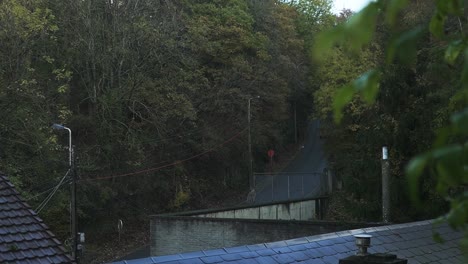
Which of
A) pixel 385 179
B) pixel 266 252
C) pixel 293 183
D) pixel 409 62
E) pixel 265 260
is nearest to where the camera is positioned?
pixel 409 62

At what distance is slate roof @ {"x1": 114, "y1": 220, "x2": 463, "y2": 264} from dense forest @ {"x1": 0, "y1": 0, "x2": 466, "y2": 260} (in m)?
11.6

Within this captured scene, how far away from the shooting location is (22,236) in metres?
6.73

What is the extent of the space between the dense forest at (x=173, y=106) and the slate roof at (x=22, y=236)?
16457mm

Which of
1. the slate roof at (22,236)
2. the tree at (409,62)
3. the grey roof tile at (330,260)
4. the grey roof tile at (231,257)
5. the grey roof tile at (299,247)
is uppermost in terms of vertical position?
the tree at (409,62)

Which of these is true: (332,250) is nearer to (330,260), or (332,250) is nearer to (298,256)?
(330,260)

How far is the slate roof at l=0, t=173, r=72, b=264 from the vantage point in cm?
642

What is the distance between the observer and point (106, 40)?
37406 millimetres

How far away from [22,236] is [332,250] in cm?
455

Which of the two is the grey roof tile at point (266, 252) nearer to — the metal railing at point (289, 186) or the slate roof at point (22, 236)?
the slate roof at point (22, 236)

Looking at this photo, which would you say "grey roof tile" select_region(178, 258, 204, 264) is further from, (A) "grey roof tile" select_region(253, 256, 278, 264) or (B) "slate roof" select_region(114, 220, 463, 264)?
(A) "grey roof tile" select_region(253, 256, 278, 264)

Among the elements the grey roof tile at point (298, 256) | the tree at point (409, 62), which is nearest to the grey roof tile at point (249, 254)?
the grey roof tile at point (298, 256)

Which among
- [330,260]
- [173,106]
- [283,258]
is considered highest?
[173,106]

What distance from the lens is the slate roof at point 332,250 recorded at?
8.36 meters

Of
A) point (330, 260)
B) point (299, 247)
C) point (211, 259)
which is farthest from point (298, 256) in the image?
point (211, 259)
